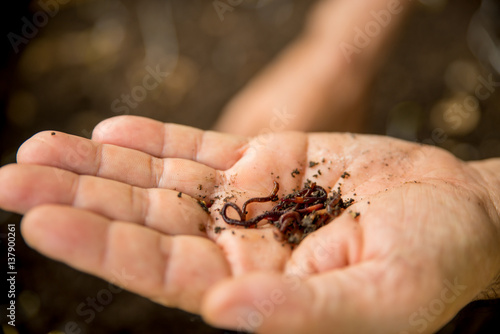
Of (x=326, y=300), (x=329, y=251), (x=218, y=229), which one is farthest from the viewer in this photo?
(x=218, y=229)

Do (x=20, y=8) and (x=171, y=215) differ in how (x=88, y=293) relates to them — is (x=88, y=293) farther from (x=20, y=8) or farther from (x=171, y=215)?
(x=20, y=8)

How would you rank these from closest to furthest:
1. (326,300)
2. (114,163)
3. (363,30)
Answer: (326,300)
(114,163)
(363,30)

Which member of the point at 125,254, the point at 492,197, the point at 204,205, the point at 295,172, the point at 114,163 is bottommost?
the point at 125,254

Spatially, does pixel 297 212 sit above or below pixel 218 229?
above

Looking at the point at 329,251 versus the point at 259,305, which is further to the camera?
the point at 329,251

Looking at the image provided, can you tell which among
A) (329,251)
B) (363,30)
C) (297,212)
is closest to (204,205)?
(297,212)

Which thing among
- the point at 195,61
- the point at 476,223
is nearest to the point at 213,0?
the point at 195,61

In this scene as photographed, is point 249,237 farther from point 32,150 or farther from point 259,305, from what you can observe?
point 32,150
